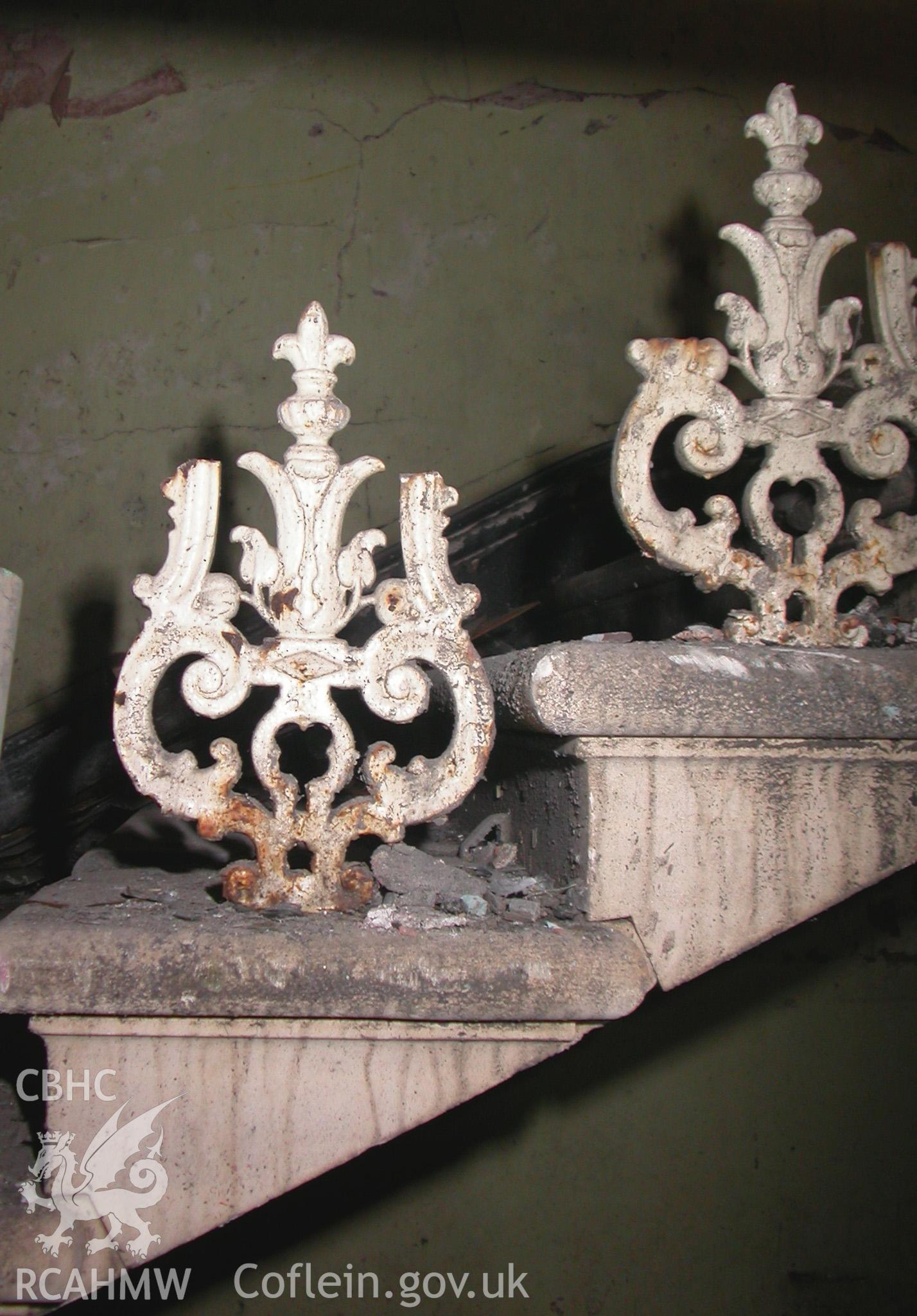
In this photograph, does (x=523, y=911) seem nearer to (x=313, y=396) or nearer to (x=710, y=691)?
(x=710, y=691)

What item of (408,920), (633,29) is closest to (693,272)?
(633,29)

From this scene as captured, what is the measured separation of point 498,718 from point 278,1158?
0.64 metres

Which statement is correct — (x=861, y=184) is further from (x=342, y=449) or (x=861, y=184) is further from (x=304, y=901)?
(x=304, y=901)

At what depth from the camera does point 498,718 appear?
1547 mm

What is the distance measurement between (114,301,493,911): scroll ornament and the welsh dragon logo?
0.30 metres

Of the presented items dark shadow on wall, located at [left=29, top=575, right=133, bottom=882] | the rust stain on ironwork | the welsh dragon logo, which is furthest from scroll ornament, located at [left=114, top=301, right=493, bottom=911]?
dark shadow on wall, located at [left=29, top=575, right=133, bottom=882]

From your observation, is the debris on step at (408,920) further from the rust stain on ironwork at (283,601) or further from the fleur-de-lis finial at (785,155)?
the fleur-de-lis finial at (785,155)

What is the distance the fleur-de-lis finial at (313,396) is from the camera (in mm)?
1344

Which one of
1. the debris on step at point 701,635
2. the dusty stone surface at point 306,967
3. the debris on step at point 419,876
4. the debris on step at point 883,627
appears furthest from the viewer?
the debris on step at point 883,627

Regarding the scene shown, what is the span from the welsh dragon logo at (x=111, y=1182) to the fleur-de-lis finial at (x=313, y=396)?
0.79m

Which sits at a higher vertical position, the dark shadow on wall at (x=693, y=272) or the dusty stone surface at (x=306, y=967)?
the dark shadow on wall at (x=693, y=272)

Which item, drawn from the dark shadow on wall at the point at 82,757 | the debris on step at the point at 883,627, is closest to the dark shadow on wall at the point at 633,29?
the dark shadow on wall at the point at 82,757

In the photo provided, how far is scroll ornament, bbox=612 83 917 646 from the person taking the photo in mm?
1467

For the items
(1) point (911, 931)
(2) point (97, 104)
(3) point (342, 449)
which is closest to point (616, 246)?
(3) point (342, 449)
